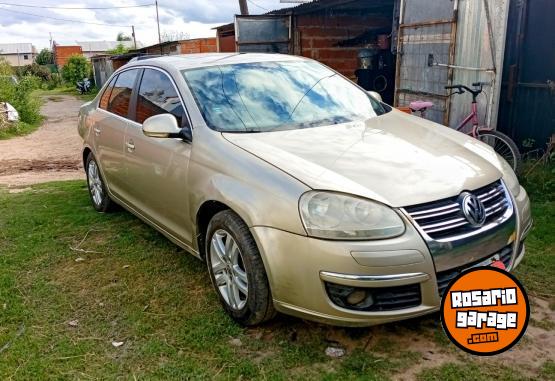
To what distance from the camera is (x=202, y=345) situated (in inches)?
115

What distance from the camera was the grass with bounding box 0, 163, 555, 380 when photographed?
2.67 metres

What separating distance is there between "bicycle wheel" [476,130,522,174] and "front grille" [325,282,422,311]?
11.4ft

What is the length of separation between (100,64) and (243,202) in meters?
31.6

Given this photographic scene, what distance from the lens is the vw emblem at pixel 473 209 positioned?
102 inches

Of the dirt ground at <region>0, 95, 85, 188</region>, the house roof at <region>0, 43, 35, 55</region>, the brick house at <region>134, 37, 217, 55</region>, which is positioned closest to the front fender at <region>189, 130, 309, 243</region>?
the dirt ground at <region>0, 95, 85, 188</region>

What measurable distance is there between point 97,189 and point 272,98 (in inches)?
105

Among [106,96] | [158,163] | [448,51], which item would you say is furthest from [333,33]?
[158,163]

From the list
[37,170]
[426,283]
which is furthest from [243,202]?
[37,170]

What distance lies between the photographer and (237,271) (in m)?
2.99

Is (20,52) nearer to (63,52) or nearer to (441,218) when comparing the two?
(63,52)

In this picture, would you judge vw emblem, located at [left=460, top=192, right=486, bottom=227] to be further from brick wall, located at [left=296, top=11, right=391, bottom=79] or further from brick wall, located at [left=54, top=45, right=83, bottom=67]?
brick wall, located at [left=54, top=45, right=83, bottom=67]

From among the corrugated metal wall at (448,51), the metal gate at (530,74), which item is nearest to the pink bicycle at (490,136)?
the corrugated metal wall at (448,51)

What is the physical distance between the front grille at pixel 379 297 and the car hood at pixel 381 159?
417 millimetres

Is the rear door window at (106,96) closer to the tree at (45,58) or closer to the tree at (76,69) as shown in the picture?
the tree at (76,69)
